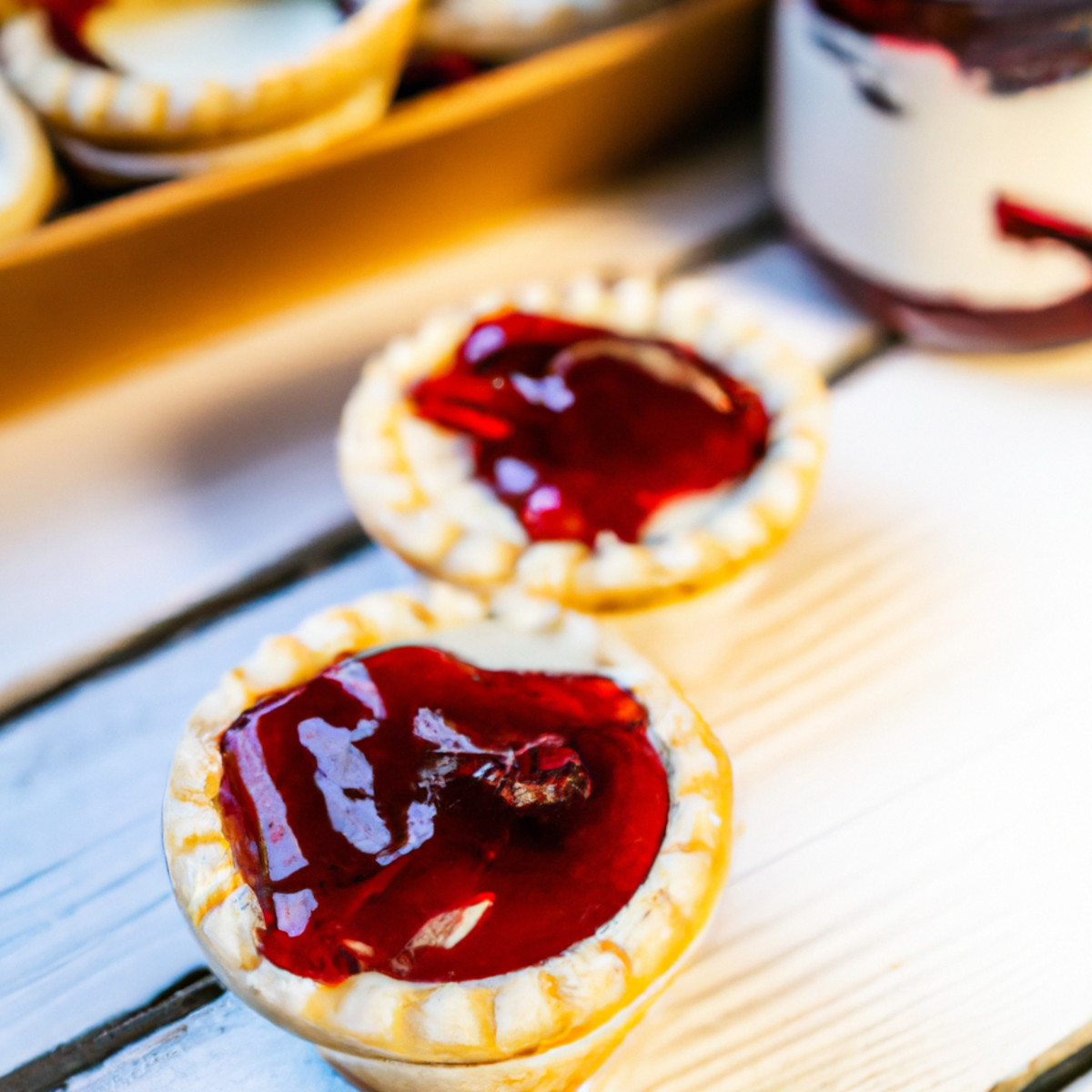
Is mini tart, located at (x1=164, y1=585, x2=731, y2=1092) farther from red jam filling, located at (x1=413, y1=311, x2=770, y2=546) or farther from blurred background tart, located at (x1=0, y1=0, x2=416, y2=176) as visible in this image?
blurred background tart, located at (x1=0, y1=0, x2=416, y2=176)

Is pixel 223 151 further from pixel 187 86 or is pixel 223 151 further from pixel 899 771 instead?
pixel 899 771

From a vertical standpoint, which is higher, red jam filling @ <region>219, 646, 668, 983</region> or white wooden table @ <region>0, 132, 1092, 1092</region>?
red jam filling @ <region>219, 646, 668, 983</region>

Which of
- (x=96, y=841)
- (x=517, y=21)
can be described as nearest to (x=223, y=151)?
(x=517, y=21)

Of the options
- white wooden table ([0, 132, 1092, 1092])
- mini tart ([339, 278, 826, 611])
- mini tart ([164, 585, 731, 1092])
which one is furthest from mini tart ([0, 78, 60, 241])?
mini tart ([164, 585, 731, 1092])

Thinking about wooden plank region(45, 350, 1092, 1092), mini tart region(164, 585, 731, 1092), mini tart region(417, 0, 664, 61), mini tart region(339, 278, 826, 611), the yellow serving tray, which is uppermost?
mini tart region(417, 0, 664, 61)

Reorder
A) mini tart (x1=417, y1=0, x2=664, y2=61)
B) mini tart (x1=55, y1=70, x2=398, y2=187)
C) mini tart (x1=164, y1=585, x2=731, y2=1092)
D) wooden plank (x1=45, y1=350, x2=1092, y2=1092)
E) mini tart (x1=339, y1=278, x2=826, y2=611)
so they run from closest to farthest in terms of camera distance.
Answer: mini tart (x1=164, y1=585, x2=731, y2=1092) → wooden plank (x1=45, y1=350, x2=1092, y2=1092) → mini tart (x1=339, y1=278, x2=826, y2=611) → mini tart (x1=55, y1=70, x2=398, y2=187) → mini tart (x1=417, y1=0, x2=664, y2=61)

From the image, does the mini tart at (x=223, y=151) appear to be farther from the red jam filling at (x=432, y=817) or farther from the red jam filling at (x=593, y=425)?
the red jam filling at (x=432, y=817)

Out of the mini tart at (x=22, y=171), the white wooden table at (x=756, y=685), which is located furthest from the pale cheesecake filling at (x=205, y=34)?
the white wooden table at (x=756, y=685)
